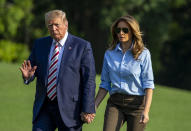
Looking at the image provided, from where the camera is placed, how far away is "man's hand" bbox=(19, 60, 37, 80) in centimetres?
578

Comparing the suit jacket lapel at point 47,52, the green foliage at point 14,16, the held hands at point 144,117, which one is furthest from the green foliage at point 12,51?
the held hands at point 144,117

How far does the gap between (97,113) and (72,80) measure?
34.3 ft

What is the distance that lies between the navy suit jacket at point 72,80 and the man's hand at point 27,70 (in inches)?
4.5

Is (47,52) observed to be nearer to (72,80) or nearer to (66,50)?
(66,50)

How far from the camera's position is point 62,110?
5785 millimetres

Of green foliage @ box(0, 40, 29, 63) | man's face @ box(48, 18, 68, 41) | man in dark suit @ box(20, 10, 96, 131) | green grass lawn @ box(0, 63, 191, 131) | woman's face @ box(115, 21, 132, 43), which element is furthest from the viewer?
green foliage @ box(0, 40, 29, 63)

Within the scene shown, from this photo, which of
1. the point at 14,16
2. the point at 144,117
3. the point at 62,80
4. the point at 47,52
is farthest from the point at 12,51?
the point at 144,117

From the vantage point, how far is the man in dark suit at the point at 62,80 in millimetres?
5773

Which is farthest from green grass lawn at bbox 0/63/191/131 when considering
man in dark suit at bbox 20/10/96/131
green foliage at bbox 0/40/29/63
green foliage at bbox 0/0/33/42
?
green foliage at bbox 0/40/29/63

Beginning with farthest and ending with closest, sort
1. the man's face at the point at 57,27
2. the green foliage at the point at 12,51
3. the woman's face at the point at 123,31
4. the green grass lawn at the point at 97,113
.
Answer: the green foliage at the point at 12,51
the green grass lawn at the point at 97,113
the woman's face at the point at 123,31
the man's face at the point at 57,27

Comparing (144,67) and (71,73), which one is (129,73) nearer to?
(144,67)

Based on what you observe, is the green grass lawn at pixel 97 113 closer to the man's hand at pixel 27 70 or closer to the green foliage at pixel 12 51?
the man's hand at pixel 27 70

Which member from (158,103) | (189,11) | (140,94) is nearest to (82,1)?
(189,11)

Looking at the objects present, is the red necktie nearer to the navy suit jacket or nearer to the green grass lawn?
the navy suit jacket
